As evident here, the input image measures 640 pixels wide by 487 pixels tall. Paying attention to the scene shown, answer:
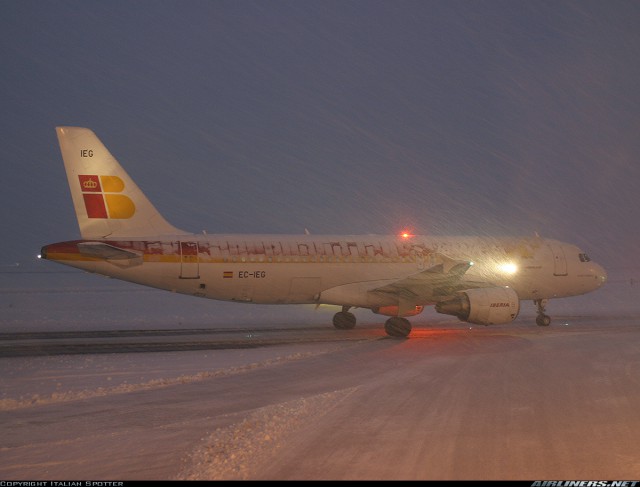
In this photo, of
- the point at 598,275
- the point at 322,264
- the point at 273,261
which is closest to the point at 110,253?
the point at 273,261

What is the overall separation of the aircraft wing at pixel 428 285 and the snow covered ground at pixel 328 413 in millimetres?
3458

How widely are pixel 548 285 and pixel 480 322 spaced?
23.1 feet

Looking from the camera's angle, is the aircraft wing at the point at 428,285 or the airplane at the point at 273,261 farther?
the aircraft wing at the point at 428,285

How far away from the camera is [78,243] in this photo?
65.1 ft

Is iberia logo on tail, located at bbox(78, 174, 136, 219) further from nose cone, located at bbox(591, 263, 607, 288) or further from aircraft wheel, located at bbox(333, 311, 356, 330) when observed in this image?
nose cone, located at bbox(591, 263, 607, 288)

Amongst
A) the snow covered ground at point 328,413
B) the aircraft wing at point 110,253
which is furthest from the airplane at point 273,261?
the snow covered ground at point 328,413

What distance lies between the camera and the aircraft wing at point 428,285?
21.8m

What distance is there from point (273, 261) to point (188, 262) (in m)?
2.83

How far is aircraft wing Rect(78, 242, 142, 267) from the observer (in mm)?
19766

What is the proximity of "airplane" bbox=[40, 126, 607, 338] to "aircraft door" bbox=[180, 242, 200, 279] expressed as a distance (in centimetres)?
3

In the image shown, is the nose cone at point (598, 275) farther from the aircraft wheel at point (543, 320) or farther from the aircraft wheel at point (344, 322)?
the aircraft wheel at point (344, 322)

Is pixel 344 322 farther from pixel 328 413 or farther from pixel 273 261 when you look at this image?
pixel 328 413

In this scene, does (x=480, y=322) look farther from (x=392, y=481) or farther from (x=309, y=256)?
(x=392, y=481)

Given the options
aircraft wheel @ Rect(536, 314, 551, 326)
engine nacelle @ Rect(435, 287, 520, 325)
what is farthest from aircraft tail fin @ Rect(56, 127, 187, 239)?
aircraft wheel @ Rect(536, 314, 551, 326)
